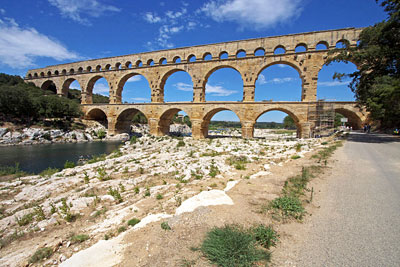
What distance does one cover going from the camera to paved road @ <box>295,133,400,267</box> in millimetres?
2018

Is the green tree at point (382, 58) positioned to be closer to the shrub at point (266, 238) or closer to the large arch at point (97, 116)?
the shrub at point (266, 238)

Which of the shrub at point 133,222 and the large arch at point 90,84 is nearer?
the shrub at point 133,222

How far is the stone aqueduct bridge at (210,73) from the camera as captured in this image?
60.3ft

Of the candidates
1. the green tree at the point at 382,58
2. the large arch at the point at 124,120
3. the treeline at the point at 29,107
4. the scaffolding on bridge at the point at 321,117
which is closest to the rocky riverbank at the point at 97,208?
the green tree at the point at 382,58

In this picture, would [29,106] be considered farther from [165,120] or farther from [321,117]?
[321,117]

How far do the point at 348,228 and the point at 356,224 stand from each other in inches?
8.4

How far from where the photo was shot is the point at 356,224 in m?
2.68

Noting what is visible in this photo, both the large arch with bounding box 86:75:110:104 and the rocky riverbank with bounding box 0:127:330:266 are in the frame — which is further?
the large arch with bounding box 86:75:110:104

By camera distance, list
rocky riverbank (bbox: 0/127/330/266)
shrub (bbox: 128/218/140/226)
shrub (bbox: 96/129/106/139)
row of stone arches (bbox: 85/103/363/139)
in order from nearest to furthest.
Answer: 1. rocky riverbank (bbox: 0/127/330/266)
2. shrub (bbox: 128/218/140/226)
3. row of stone arches (bbox: 85/103/363/139)
4. shrub (bbox: 96/129/106/139)

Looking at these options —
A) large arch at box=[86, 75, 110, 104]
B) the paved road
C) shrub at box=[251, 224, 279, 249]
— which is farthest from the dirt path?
large arch at box=[86, 75, 110, 104]

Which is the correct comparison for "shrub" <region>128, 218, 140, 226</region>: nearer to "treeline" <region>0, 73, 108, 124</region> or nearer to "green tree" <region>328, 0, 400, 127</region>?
"green tree" <region>328, 0, 400, 127</region>

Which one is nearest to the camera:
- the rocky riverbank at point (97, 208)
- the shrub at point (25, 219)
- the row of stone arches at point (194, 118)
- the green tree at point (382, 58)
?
the rocky riverbank at point (97, 208)

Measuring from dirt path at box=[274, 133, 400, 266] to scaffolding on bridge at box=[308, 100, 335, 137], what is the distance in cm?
1505

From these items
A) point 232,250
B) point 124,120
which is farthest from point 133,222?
point 124,120
